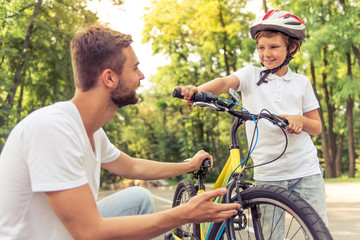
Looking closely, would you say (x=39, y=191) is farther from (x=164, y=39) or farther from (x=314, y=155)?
(x=164, y=39)

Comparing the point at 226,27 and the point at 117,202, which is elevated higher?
the point at 226,27

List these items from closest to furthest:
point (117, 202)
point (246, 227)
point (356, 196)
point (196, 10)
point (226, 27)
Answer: point (246, 227) < point (117, 202) < point (356, 196) < point (226, 27) < point (196, 10)

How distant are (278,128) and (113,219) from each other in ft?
5.71

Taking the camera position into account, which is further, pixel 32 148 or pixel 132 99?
pixel 132 99

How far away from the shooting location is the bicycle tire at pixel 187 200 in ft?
11.6

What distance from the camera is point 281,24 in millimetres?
3295

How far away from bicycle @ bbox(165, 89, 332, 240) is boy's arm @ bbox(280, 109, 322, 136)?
19 cm

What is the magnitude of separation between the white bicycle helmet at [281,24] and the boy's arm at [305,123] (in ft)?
2.07

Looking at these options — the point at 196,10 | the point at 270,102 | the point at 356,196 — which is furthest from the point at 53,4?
A: the point at 270,102

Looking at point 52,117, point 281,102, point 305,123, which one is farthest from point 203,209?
point 281,102

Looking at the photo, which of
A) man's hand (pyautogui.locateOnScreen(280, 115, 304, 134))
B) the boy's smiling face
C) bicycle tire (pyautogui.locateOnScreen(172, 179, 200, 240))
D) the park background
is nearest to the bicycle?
man's hand (pyautogui.locateOnScreen(280, 115, 304, 134))

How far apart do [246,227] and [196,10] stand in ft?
71.5

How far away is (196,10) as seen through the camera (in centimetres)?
2338

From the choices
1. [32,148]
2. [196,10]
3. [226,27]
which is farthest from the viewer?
[196,10]
